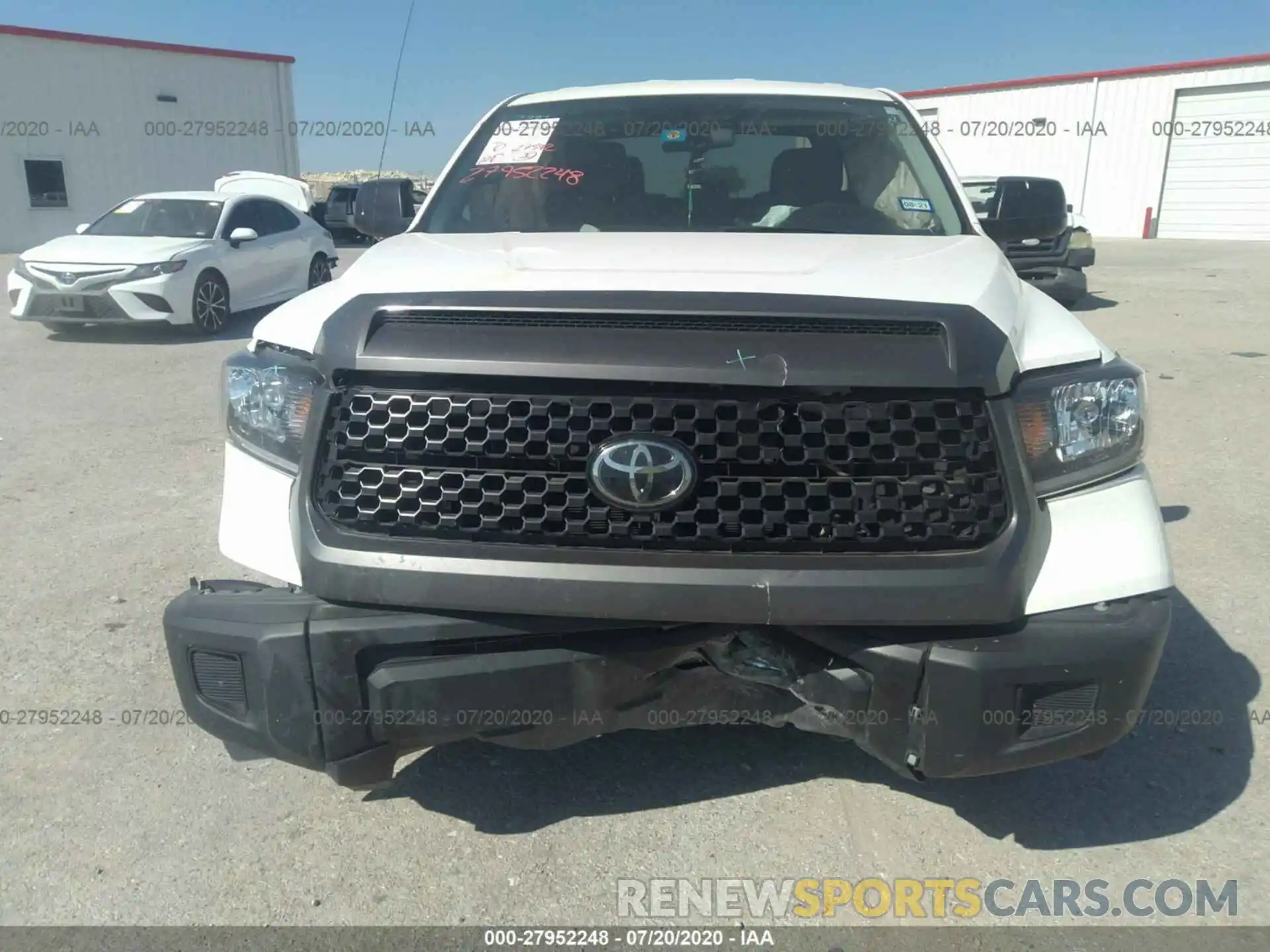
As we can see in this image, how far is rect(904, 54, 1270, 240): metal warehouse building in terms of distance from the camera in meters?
25.2

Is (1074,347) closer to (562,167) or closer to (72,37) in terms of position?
(562,167)

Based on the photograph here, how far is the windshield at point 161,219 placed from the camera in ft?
37.2

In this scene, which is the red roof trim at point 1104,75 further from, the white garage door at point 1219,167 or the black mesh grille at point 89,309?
the black mesh grille at point 89,309

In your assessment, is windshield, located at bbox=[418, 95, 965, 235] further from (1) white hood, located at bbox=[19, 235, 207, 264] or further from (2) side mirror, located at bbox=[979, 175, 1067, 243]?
(1) white hood, located at bbox=[19, 235, 207, 264]

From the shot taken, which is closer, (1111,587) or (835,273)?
(1111,587)

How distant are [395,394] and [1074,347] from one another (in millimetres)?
1512

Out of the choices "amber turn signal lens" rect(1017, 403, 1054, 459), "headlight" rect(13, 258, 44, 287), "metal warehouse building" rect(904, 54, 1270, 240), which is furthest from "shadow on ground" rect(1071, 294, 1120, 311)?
"amber turn signal lens" rect(1017, 403, 1054, 459)

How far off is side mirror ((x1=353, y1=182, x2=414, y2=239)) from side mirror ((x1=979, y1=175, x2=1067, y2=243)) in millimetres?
2103

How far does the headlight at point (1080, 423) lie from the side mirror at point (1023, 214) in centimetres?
139

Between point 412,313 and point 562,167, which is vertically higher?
point 562,167

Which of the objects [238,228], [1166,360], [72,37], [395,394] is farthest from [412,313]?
[72,37]

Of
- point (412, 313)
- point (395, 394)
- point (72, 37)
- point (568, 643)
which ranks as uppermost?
point (72, 37)

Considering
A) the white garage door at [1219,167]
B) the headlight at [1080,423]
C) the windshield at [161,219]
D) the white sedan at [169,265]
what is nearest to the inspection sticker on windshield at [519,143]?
the headlight at [1080,423]

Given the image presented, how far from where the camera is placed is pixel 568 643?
2.23 metres
